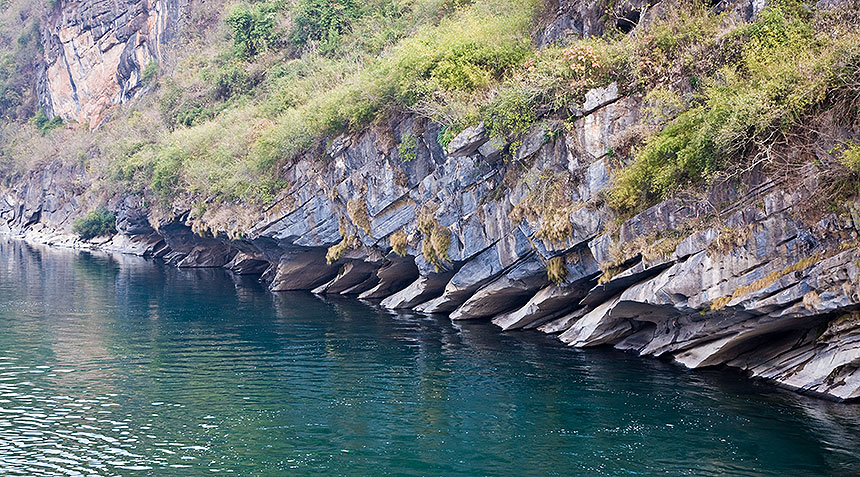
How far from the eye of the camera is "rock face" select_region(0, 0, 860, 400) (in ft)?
63.3

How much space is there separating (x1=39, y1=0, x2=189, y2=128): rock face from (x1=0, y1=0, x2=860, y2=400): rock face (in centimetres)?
4261

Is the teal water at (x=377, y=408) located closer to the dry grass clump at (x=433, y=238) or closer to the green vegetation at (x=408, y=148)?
the dry grass clump at (x=433, y=238)

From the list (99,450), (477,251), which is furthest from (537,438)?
(477,251)

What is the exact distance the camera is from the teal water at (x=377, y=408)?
1600 centimetres

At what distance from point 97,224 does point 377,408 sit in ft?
203

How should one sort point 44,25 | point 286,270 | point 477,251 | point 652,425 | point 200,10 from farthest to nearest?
point 44,25 → point 200,10 → point 286,270 → point 477,251 → point 652,425

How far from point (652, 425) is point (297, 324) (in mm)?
17887

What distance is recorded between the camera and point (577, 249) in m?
26.3

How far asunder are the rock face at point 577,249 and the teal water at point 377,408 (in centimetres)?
113

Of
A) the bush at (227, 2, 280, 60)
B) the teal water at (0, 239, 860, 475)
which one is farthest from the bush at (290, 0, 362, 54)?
the teal water at (0, 239, 860, 475)

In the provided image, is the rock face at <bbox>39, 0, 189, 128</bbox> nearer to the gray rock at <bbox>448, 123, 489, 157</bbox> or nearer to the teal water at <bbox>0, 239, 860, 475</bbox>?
the teal water at <bbox>0, 239, 860, 475</bbox>

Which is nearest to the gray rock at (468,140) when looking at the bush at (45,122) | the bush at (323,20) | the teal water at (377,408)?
the teal water at (377,408)

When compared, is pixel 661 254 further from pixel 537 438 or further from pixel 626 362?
pixel 537 438

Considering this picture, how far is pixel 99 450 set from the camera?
658 inches
